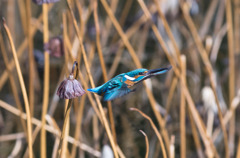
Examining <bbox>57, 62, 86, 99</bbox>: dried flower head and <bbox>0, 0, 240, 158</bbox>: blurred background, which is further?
<bbox>0, 0, 240, 158</bbox>: blurred background

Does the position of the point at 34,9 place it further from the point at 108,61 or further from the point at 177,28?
the point at 177,28

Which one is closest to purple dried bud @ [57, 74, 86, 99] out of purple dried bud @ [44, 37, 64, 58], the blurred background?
purple dried bud @ [44, 37, 64, 58]

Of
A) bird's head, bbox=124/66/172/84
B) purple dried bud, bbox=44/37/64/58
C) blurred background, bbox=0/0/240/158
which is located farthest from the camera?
blurred background, bbox=0/0/240/158

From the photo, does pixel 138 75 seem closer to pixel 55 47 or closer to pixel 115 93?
pixel 115 93

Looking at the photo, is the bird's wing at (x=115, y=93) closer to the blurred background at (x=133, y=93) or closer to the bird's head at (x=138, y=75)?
the bird's head at (x=138, y=75)

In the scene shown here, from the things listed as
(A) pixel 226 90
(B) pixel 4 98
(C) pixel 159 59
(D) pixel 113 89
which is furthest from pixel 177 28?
(D) pixel 113 89

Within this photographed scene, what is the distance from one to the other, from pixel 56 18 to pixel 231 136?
1.61ft

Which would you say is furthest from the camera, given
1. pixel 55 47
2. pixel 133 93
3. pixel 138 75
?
pixel 133 93

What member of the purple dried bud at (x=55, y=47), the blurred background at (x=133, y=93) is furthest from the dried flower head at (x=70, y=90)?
the blurred background at (x=133, y=93)

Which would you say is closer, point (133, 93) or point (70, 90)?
point (70, 90)

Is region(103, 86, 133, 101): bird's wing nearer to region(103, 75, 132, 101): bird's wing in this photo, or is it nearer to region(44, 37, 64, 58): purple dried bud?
region(103, 75, 132, 101): bird's wing

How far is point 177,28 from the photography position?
3.67 ft

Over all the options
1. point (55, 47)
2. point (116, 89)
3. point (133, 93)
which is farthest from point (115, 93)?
point (133, 93)

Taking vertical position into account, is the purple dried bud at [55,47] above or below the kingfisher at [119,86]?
above
